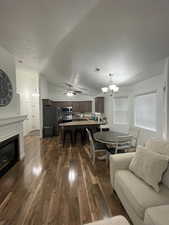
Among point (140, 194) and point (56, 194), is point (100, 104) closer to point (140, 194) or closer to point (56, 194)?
point (56, 194)

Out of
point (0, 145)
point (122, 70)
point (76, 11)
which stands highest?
point (76, 11)

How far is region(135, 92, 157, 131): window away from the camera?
3951 millimetres

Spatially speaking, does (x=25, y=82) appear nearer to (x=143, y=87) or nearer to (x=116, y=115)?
(x=116, y=115)

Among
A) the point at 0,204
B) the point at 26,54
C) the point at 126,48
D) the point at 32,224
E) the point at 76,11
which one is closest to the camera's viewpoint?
the point at 32,224

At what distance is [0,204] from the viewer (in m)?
1.88

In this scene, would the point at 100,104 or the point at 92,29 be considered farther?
the point at 100,104

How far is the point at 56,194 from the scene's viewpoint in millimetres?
2094

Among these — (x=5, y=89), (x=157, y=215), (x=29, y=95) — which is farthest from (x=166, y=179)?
(x=29, y=95)

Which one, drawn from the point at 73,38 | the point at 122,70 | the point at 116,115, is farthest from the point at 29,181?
the point at 116,115

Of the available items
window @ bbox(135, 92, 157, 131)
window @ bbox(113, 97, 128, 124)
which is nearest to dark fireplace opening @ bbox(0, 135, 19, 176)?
A: window @ bbox(135, 92, 157, 131)

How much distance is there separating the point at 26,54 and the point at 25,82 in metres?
3.72

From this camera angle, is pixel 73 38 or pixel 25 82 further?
pixel 25 82

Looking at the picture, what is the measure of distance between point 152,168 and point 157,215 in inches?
20.9

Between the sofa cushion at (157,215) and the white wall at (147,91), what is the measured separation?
2.28m
